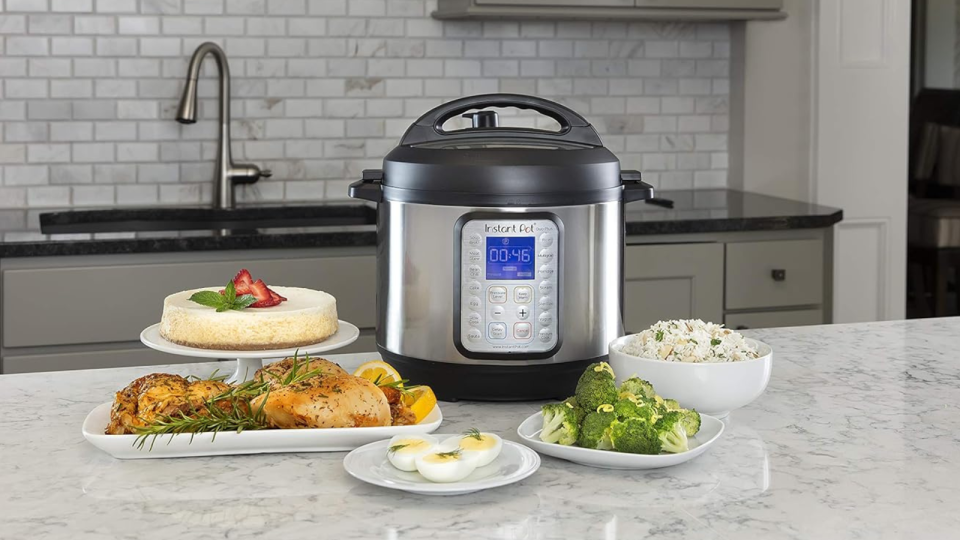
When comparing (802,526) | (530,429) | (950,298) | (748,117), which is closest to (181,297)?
(530,429)

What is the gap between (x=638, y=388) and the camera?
1.14 m

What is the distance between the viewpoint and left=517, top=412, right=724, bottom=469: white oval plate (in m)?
1.07

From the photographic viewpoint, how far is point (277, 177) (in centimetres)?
352

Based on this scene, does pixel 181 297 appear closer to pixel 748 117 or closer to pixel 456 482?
pixel 456 482

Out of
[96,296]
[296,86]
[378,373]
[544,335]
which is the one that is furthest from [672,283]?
[378,373]

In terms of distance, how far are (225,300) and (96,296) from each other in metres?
1.53

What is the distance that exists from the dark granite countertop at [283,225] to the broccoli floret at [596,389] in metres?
1.67

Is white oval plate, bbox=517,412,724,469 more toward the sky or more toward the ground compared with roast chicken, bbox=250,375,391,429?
more toward the ground

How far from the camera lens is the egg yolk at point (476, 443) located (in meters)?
1.04

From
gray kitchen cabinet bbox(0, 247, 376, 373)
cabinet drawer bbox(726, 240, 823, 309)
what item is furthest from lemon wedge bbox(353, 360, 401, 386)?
cabinet drawer bbox(726, 240, 823, 309)

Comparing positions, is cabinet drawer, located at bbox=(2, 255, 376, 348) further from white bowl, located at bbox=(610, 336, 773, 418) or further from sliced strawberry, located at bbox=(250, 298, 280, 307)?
white bowl, located at bbox=(610, 336, 773, 418)

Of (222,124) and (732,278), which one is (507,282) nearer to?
(732,278)

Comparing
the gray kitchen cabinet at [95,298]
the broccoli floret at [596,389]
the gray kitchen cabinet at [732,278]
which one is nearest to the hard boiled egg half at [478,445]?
the broccoli floret at [596,389]

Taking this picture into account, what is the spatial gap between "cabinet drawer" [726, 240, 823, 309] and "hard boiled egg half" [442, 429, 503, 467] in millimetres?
2185
